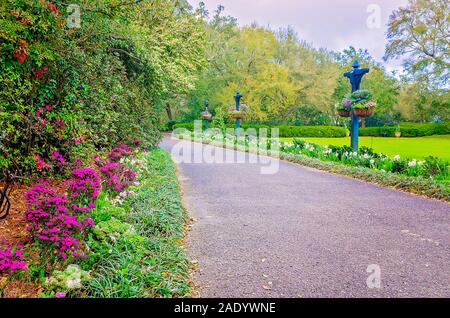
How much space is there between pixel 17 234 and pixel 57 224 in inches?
38.6

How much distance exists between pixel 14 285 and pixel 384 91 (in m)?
39.1

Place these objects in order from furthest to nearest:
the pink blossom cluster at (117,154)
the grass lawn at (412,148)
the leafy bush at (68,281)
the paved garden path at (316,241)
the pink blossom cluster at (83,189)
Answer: the grass lawn at (412,148) < the pink blossom cluster at (117,154) < the pink blossom cluster at (83,189) < the paved garden path at (316,241) < the leafy bush at (68,281)

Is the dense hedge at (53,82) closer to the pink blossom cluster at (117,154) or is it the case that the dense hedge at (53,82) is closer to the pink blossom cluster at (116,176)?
the pink blossom cluster at (116,176)

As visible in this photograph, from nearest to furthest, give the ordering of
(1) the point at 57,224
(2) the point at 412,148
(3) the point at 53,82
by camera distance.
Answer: (1) the point at 57,224
(3) the point at 53,82
(2) the point at 412,148

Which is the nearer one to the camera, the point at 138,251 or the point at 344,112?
the point at 138,251

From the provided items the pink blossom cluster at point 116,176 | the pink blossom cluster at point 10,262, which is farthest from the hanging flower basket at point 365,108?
the pink blossom cluster at point 10,262

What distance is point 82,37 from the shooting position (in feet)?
17.1

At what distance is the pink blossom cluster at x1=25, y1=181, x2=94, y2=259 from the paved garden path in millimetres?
1070

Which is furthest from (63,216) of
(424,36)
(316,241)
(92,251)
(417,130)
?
(417,130)

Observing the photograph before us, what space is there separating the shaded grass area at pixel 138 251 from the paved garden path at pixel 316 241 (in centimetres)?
23

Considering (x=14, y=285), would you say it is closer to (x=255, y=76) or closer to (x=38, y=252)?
(x=38, y=252)

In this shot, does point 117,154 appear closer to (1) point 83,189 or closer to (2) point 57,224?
(1) point 83,189

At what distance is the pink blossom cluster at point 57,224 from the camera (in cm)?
259

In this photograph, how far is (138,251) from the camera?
301 centimetres
